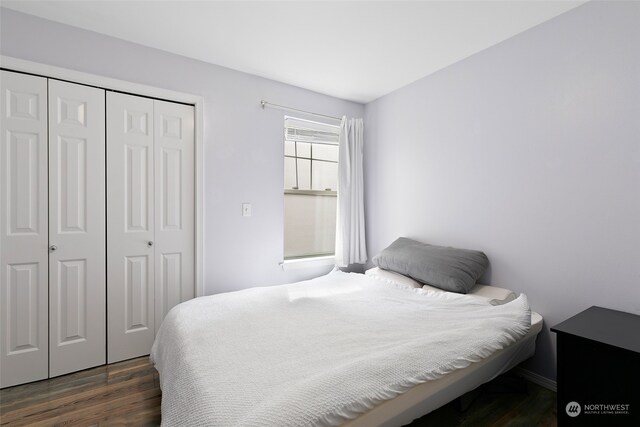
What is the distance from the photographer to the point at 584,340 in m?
1.44

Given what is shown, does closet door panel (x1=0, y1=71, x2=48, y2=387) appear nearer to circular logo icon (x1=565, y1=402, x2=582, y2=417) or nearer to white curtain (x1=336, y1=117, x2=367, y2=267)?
white curtain (x1=336, y1=117, x2=367, y2=267)

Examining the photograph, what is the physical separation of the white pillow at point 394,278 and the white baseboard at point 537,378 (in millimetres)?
906

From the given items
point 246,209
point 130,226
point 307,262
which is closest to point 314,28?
point 246,209

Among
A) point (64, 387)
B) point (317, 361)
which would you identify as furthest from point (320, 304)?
point (64, 387)

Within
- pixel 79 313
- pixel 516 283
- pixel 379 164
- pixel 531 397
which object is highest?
pixel 379 164

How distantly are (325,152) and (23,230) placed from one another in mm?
2749

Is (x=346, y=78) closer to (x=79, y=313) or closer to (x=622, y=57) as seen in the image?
(x=622, y=57)

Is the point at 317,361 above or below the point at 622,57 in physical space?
below

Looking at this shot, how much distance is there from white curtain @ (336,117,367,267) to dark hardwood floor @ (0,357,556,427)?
71.1 inches

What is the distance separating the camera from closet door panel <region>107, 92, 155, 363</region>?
2348mm

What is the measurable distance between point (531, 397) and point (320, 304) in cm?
151

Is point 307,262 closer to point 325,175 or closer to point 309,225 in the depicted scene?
point 309,225

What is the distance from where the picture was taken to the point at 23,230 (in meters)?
2.07

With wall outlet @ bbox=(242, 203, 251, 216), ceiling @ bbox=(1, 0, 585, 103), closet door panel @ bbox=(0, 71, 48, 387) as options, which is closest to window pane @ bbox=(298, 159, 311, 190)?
wall outlet @ bbox=(242, 203, 251, 216)
